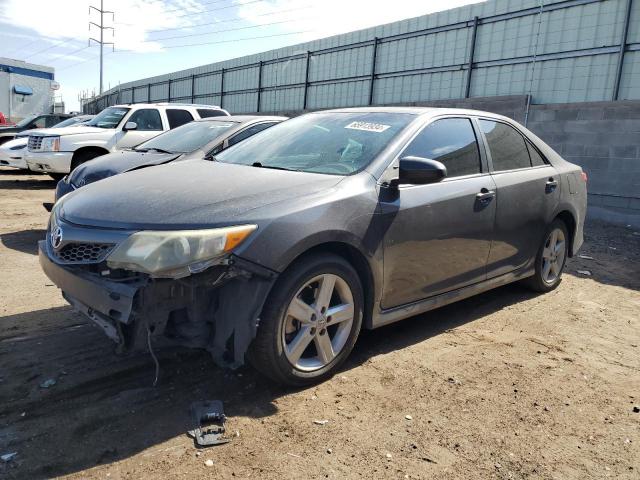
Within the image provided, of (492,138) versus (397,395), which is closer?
(397,395)

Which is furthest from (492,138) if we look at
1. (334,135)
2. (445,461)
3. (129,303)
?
(129,303)

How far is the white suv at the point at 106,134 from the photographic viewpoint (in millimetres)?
10430

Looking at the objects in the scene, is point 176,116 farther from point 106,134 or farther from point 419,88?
point 419,88

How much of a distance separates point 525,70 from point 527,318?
8780mm

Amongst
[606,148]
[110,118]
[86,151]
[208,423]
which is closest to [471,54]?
[606,148]

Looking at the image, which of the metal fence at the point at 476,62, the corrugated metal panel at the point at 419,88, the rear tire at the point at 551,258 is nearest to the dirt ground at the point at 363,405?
the rear tire at the point at 551,258

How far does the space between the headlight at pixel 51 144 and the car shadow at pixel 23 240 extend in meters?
4.12

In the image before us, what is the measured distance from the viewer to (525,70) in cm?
1169

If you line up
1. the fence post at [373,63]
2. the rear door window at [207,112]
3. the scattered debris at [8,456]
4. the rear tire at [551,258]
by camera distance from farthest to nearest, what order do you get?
the fence post at [373,63] < the rear door window at [207,112] < the rear tire at [551,258] < the scattered debris at [8,456]

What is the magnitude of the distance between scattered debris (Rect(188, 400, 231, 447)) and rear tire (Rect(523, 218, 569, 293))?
332 centimetres

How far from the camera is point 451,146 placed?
4012 mm

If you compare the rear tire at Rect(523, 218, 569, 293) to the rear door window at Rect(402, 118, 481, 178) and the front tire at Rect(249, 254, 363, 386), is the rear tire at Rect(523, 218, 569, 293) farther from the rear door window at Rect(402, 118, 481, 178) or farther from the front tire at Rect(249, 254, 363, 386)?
the front tire at Rect(249, 254, 363, 386)

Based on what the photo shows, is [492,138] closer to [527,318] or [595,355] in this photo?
[527,318]

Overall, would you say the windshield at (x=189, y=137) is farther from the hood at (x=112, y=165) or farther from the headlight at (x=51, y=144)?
the headlight at (x=51, y=144)
